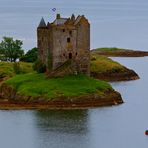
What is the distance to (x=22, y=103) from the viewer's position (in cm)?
12331

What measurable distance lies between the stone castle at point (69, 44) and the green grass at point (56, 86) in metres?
2.38

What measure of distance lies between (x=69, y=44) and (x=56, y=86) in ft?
28.6

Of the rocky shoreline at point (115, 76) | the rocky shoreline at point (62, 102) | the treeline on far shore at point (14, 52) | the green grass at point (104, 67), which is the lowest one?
the rocky shoreline at point (62, 102)

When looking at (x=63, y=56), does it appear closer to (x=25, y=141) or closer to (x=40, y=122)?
(x=40, y=122)

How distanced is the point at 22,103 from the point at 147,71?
236 feet

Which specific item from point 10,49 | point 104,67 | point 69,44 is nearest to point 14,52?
point 10,49

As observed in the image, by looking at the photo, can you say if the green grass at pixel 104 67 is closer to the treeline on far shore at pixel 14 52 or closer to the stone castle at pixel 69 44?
the treeline on far shore at pixel 14 52

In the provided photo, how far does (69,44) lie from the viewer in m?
133

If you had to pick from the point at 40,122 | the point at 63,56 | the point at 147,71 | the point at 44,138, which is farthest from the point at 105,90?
the point at 147,71

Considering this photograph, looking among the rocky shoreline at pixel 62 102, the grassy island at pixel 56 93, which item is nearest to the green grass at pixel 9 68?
the grassy island at pixel 56 93

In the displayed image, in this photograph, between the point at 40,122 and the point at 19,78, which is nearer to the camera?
the point at 40,122

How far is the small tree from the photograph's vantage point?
6521 inches

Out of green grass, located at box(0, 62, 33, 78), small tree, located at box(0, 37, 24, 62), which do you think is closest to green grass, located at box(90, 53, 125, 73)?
green grass, located at box(0, 62, 33, 78)

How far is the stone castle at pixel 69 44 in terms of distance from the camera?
132 metres
